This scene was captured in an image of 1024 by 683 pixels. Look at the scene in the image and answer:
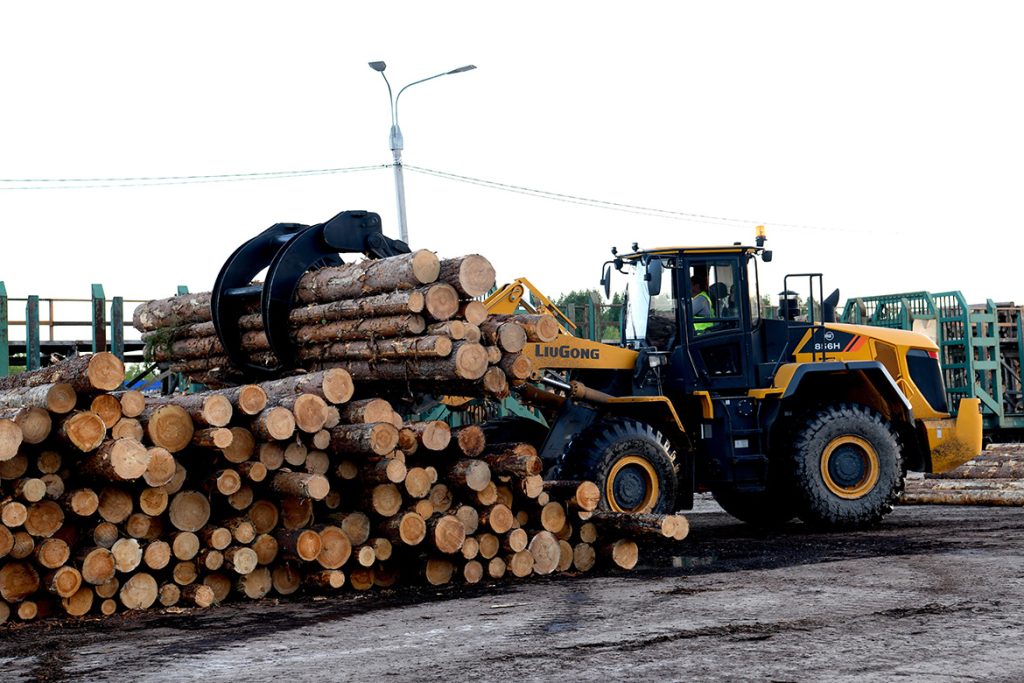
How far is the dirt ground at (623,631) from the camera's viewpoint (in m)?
6.55

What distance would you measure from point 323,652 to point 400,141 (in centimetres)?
1628

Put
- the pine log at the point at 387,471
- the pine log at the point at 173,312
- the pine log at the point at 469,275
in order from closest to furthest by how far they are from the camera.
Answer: the pine log at the point at 387,471, the pine log at the point at 469,275, the pine log at the point at 173,312

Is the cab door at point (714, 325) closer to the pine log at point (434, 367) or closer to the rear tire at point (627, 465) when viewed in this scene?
the rear tire at point (627, 465)

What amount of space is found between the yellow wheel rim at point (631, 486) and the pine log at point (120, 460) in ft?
14.5

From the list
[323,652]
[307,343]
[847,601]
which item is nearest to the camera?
[323,652]

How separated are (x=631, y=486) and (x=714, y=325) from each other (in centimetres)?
220

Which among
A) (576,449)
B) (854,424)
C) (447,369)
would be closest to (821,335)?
(854,424)

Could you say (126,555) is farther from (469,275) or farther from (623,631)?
(623,631)

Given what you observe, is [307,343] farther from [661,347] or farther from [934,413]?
[934,413]

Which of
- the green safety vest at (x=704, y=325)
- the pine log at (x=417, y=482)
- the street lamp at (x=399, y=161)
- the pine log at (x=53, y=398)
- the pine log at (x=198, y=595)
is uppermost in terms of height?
the street lamp at (x=399, y=161)

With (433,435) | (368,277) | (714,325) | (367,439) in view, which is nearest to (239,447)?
(367,439)

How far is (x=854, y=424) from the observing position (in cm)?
1281

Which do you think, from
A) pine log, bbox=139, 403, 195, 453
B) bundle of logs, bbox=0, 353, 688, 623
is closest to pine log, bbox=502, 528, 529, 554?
bundle of logs, bbox=0, 353, 688, 623

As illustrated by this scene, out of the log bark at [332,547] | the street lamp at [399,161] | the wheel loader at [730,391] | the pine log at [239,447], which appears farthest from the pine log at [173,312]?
the street lamp at [399,161]
